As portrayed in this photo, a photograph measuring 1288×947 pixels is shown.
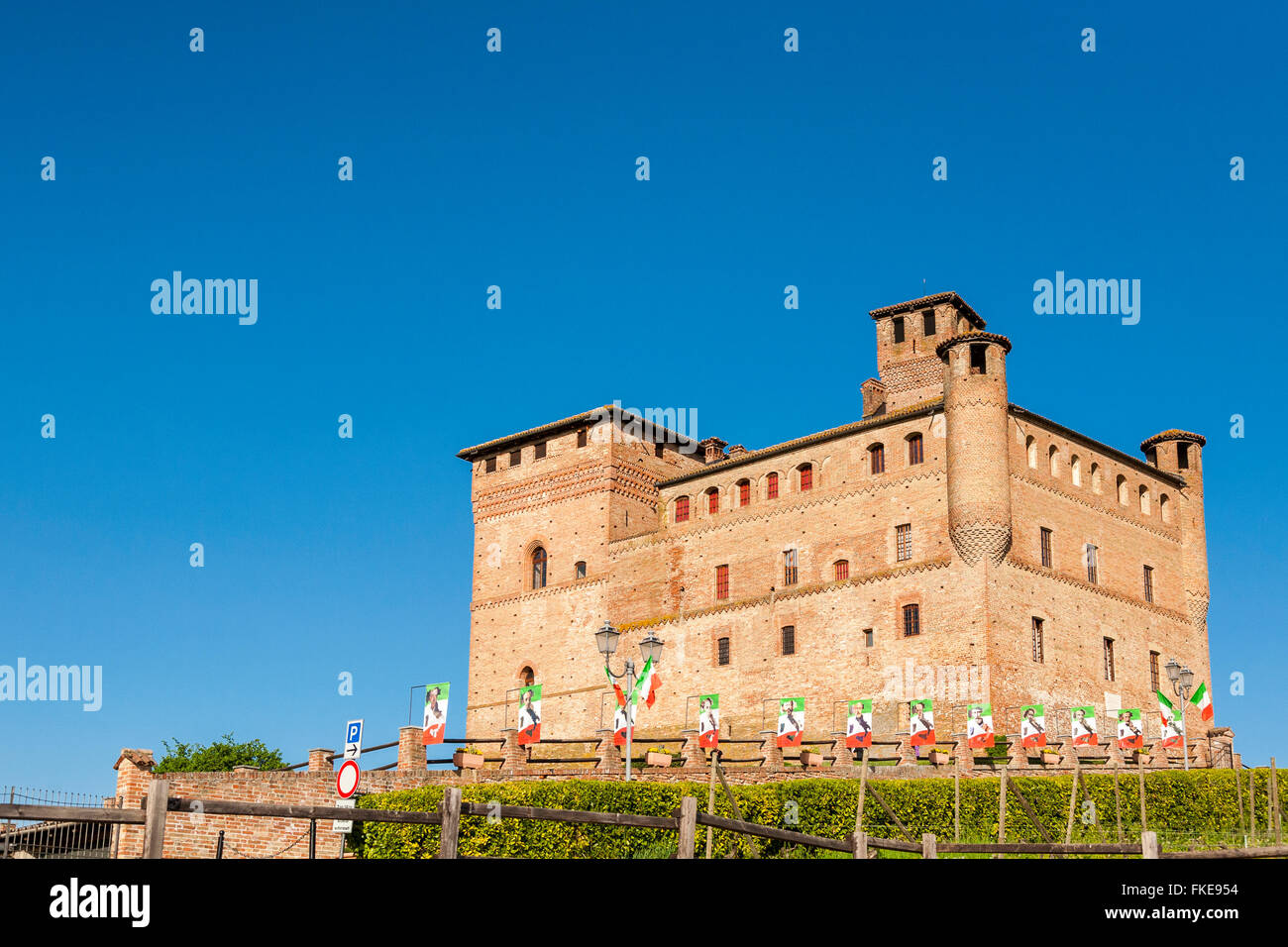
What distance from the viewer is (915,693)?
4228cm

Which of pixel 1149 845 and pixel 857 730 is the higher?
pixel 857 730

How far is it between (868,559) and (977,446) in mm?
5321

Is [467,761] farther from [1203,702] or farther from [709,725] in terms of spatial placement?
[1203,702]

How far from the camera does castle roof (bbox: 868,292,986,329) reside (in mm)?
50750

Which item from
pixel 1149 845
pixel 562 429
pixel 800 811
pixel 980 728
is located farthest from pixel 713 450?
pixel 1149 845

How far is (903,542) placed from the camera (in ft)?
146

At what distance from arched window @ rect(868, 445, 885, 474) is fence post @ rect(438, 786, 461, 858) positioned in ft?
117

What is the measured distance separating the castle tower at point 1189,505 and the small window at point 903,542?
11.1 meters

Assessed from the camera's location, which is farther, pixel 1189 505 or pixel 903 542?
pixel 1189 505

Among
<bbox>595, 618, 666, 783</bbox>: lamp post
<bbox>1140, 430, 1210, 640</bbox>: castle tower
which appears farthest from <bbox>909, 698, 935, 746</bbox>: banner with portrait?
<bbox>1140, 430, 1210, 640</bbox>: castle tower
